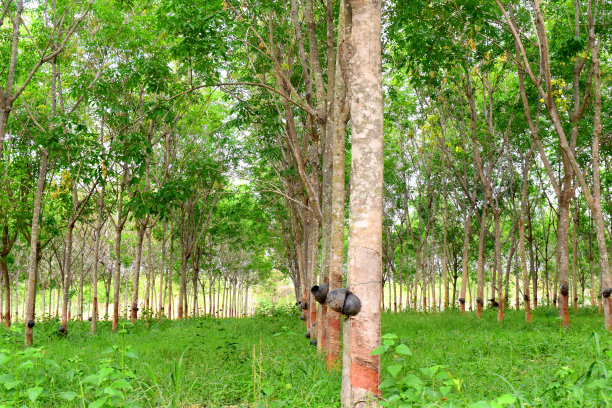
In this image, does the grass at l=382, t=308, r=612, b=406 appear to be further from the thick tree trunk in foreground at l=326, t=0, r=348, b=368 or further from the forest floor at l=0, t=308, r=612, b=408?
the thick tree trunk in foreground at l=326, t=0, r=348, b=368

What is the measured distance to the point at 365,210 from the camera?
130 inches

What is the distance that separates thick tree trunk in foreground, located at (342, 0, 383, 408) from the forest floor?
246 mm

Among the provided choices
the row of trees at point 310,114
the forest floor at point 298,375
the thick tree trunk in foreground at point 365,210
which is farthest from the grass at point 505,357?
the row of trees at point 310,114

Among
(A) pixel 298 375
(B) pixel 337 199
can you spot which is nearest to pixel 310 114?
(B) pixel 337 199

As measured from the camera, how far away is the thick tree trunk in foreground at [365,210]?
Answer: 315 centimetres

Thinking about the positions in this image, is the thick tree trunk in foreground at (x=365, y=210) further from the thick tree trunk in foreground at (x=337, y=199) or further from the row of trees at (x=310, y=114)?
the thick tree trunk in foreground at (x=337, y=199)

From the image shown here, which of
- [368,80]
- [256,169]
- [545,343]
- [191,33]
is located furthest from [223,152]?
[368,80]

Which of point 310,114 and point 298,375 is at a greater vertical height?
point 310,114

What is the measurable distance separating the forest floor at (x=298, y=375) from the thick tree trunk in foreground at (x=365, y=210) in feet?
0.81

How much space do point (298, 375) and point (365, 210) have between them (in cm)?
296

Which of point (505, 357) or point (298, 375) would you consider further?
point (505, 357)

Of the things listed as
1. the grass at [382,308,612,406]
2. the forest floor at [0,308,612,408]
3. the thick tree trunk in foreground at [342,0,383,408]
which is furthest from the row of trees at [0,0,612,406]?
the grass at [382,308,612,406]

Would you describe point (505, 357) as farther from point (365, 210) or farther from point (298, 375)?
point (365, 210)

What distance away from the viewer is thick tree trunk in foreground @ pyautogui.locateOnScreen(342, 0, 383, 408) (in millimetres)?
3146
